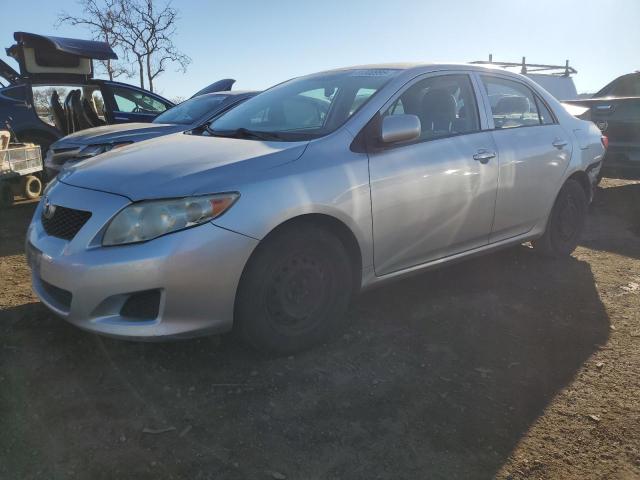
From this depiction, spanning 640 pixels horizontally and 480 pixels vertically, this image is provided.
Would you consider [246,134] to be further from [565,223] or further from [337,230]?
[565,223]

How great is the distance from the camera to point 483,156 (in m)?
3.46

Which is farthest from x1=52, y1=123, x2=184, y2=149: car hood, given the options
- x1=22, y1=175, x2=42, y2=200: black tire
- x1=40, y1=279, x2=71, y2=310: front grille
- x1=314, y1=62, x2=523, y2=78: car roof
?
x1=40, y1=279, x2=71, y2=310: front grille

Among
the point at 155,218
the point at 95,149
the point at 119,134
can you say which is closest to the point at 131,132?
the point at 119,134

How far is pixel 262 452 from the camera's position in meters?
2.09

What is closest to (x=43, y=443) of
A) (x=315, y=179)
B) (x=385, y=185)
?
(x=315, y=179)

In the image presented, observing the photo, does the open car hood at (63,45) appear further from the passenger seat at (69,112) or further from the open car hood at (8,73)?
the passenger seat at (69,112)

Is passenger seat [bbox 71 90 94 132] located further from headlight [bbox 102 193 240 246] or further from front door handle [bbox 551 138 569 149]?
front door handle [bbox 551 138 569 149]

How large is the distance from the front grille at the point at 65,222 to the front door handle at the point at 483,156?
2.40 metres

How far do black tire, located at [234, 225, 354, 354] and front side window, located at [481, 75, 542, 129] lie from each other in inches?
69.4

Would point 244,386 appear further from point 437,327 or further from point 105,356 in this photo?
point 437,327

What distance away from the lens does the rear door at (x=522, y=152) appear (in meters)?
3.67

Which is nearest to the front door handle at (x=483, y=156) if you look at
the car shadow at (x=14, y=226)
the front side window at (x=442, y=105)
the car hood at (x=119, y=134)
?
the front side window at (x=442, y=105)

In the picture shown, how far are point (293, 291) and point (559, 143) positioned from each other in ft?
8.89

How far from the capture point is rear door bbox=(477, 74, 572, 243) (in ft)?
12.1
